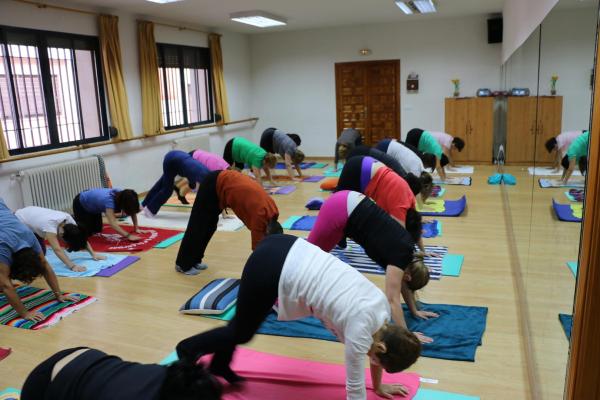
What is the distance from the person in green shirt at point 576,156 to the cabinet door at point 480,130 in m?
7.05

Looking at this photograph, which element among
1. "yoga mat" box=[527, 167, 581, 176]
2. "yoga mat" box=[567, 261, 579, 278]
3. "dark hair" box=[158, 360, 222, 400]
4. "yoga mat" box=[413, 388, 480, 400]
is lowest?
"yoga mat" box=[413, 388, 480, 400]

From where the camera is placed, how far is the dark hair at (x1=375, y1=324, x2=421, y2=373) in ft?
6.13

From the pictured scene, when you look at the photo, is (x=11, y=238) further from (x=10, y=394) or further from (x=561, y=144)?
(x=561, y=144)

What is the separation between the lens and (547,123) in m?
2.51

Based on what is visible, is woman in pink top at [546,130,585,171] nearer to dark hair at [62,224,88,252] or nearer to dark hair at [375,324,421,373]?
dark hair at [375,324,421,373]

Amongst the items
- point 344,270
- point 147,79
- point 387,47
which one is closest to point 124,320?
point 344,270

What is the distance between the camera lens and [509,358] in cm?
275

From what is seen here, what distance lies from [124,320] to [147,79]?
4739mm

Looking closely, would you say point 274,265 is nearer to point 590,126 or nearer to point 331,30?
point 590,126

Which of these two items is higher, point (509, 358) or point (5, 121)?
point (5, 121)

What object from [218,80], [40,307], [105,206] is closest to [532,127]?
[40,307]

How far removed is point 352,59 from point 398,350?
8.44 meters

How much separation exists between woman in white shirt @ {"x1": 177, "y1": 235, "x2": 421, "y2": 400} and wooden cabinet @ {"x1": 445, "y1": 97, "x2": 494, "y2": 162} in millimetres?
6988

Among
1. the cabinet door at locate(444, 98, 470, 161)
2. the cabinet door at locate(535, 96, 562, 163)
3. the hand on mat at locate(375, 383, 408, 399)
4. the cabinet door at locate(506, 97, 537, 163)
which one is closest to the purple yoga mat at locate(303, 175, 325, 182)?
the cabinet door at locate(444, 98, 470, 161)
